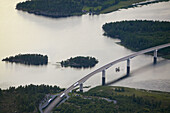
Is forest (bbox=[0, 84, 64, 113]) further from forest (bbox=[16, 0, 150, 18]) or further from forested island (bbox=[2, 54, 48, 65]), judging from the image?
forest (bbox=[16, 0, 150, 18])

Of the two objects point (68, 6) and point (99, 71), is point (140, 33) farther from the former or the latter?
point (99, 71)

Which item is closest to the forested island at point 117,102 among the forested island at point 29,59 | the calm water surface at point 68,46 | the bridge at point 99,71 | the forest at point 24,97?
the bridge at point 99,71

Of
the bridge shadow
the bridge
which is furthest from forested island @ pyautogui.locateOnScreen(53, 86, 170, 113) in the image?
the bridge shadow

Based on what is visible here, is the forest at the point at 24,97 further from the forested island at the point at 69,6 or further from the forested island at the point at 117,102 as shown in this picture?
the forested island at the point at 69,6

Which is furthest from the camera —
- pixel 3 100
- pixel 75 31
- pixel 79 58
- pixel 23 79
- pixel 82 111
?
pixel 75 31

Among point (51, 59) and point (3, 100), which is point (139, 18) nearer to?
point (51, 59)

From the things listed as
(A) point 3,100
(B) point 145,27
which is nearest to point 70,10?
(B) point 145,27

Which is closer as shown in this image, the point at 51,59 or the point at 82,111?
the point at 82,111
